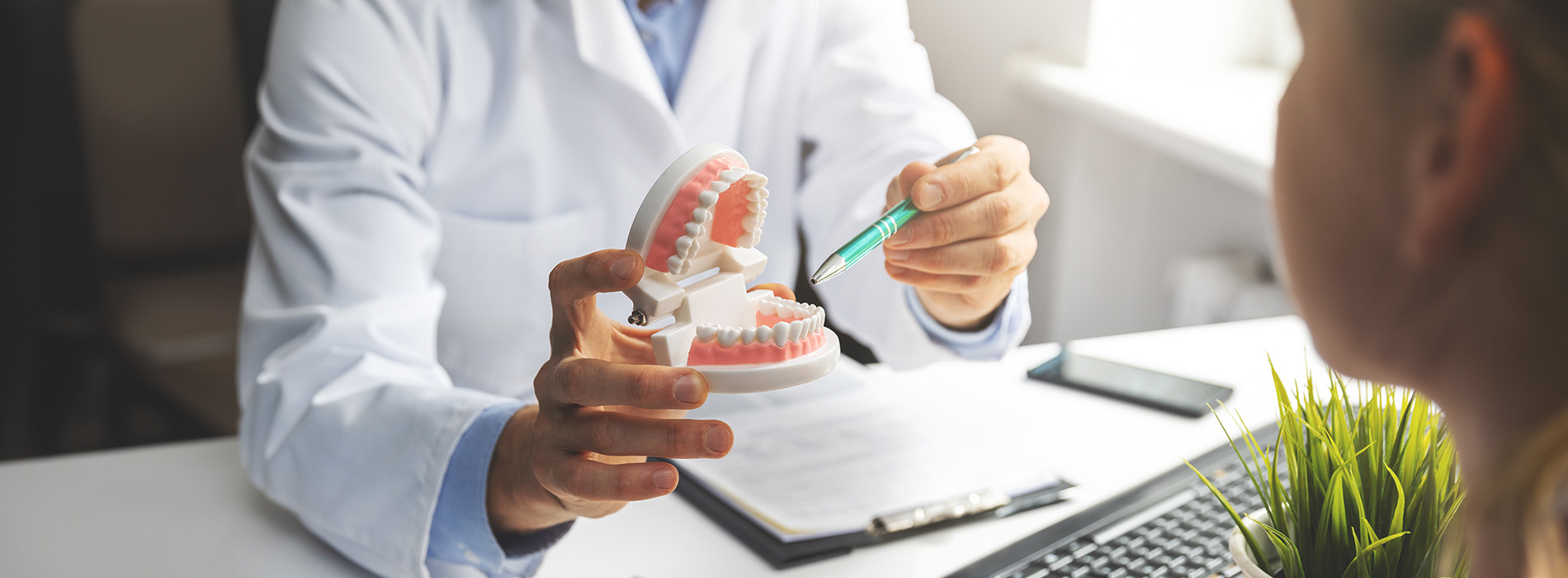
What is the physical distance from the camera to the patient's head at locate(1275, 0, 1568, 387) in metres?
0.30

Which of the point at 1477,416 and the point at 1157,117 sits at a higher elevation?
the point at 1477,416

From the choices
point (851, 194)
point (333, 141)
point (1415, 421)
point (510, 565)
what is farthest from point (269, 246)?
point (1415, 421)

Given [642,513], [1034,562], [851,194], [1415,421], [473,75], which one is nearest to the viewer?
[1415,421]

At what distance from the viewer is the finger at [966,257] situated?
27.9 inches

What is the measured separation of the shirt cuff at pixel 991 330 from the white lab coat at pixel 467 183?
1.0 inches

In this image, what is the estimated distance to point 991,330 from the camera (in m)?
0.87

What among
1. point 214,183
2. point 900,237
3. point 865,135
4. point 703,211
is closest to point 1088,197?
point 865,135

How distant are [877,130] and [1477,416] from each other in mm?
813

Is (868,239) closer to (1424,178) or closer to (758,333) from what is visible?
(758,333)

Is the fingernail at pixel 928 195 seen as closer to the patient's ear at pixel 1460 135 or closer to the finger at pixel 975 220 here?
the finger at pixel 975 220

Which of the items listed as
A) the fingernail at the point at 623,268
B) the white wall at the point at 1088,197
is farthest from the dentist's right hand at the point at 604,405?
the white wall at the point at 1088,197

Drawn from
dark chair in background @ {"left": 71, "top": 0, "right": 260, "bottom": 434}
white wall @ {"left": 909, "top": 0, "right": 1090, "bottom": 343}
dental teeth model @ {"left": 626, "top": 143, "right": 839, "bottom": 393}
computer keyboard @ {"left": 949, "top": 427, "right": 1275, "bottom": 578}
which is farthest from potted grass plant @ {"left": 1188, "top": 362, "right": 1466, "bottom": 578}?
dark chair in background @ {"left": 71, "top": 0, "right": 260, "bottom": 434}

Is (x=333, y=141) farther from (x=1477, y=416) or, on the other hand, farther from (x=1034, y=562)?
(x=1477, y=416)

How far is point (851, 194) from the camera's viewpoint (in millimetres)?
1121
